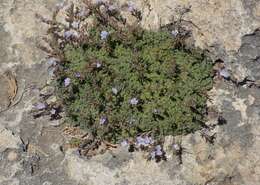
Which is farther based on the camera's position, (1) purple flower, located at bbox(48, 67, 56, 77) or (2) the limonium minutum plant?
(1) purple flower, located at bbox(48, 67, 56, 77)

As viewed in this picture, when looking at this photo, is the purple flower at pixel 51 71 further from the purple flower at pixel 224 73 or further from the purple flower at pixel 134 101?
the purple flower at pixel 224 73

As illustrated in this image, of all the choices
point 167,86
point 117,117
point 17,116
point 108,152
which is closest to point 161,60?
point 167,86

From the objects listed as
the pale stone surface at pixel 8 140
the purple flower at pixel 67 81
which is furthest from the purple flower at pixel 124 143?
the pale stone surface at pixel 8 140

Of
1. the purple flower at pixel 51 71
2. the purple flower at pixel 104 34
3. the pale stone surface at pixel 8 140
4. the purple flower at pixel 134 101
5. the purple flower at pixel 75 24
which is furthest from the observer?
the purple flower at pixel 75 24

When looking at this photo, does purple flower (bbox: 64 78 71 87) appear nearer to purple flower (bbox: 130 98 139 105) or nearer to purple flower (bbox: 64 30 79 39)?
purple flower (bbox: 64 30 79 39)

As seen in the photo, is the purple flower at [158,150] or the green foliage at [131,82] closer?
the purple flower at [158,150]

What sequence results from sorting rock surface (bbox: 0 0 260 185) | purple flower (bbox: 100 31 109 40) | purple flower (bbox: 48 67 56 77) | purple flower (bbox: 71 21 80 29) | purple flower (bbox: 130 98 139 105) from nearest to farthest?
rock surface (bbox: 0 0 260 185) → purple flower (bbox: 130 98 139 105) → purple flower (bbox: 100 31 109 40) → purple flower (bbox: 48 67 56 77) → purple flower (bbox: 71 21 80 29)

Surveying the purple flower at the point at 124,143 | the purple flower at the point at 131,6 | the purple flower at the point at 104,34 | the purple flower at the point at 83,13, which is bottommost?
the purple flower at the point at 124,143

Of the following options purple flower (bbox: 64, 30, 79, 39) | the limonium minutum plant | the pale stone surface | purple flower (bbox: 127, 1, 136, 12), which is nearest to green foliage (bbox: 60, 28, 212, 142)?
the limonium minutum plant

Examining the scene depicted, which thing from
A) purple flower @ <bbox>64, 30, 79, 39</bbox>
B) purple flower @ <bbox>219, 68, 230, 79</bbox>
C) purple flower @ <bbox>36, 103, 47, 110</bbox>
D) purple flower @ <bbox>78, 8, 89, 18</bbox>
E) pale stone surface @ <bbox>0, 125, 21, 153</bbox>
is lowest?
pale stone surface @ <bbox>0, 125, 21, 153</bbox>
